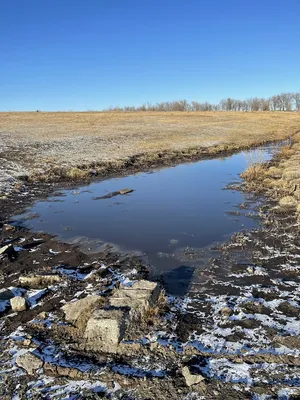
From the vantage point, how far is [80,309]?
5320 millimetres

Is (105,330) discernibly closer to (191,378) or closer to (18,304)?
(191,378)

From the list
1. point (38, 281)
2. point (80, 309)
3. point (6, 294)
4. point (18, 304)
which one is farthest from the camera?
point (38, 281)

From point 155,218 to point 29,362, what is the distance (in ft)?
23.7

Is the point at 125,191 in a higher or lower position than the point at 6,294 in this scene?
higher

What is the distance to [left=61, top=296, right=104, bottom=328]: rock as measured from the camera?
5.14 meters

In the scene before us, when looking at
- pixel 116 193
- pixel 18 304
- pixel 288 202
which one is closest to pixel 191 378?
pixel 18 304

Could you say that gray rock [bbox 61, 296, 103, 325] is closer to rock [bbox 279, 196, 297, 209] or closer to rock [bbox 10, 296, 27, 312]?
rock [bbox 10, 296, 27, 312]

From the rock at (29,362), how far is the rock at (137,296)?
54.0 inches

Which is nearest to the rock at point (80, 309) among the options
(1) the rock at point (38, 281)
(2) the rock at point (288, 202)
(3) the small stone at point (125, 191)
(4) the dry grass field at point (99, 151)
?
(1) the rock at point (38, 281)

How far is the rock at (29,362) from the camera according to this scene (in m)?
4.21

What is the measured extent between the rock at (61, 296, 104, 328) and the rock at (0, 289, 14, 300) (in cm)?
116

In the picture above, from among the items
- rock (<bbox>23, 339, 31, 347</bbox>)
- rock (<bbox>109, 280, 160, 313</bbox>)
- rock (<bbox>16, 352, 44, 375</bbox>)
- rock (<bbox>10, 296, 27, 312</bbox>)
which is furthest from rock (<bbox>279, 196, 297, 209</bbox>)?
rock (<bbox>16, 352, 44, 375</bbox>)

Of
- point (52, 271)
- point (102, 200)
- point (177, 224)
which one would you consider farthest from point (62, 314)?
point (102, 200)

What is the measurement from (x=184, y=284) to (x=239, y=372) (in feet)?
8.17
